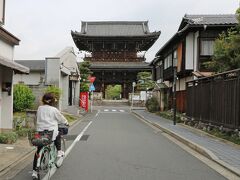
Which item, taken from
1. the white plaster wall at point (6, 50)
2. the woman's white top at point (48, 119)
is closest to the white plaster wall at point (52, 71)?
the white plaster wall at point (6, 50)

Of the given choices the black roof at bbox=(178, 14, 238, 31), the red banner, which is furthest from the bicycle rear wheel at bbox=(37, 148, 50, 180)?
the red banner

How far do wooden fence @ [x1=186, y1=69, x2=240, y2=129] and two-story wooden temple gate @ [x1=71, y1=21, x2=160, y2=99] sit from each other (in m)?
40.7

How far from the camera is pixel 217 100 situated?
16.2 meters

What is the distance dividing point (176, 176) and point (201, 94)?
11905mm

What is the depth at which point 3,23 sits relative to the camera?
47.1 feet

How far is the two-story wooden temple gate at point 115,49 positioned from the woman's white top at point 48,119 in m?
53.4

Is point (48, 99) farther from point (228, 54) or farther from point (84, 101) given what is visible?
point (84, 101)

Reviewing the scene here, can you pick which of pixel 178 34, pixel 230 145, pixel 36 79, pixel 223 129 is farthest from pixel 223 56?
pixel 36 79

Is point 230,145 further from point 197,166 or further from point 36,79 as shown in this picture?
point 36,79

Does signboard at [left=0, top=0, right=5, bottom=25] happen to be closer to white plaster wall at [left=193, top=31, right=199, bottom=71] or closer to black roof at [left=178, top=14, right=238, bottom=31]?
black roof at [left=178, top=14, right=238, bottom=31]

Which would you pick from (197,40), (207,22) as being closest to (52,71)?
(197,40)

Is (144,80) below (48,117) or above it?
above

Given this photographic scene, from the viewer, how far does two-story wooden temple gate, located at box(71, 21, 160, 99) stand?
204ft

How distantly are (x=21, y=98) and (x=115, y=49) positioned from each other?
1722 inches
